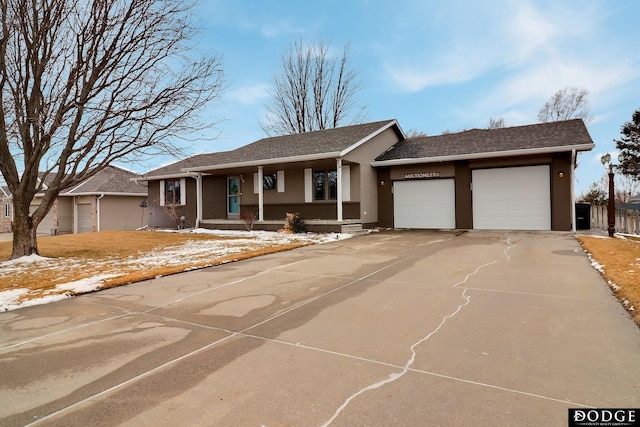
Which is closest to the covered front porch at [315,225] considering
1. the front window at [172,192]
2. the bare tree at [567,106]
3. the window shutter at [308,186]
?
the window shutter at [308,186]

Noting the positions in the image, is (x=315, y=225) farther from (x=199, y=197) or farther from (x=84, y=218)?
(x=84, y=218)

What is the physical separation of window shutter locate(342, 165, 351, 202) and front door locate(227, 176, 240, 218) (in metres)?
6.60

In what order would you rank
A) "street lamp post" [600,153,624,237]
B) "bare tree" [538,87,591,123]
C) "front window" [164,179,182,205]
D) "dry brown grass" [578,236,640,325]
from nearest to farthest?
"dry brown grass" [578,236,640,325], "street lamp post" [600,153,624,237], "front window" [164,179,182,205], "bare tree" [538,87,591,123]

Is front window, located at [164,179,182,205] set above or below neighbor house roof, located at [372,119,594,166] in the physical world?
below

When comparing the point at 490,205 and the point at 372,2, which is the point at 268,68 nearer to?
the point at 372,2

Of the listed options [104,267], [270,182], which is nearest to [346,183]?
[270,182]

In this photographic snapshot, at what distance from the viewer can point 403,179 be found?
15703 mm

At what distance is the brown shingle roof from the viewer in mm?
12875

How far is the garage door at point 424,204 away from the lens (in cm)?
1476

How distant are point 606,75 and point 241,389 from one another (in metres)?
21.1

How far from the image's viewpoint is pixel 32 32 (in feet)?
29.1

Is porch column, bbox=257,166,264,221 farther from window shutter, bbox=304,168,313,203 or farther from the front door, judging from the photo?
the front door

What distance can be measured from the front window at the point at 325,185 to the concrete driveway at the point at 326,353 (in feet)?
32.4

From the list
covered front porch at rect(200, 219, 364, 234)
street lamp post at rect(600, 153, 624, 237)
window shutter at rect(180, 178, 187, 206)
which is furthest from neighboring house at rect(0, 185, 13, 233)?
street lamp post at rect(600, 153, 624, 237)
